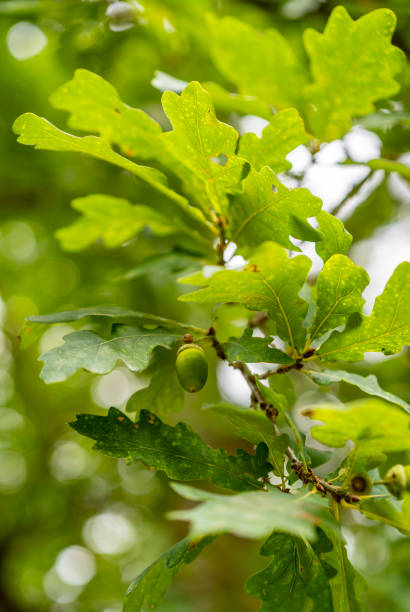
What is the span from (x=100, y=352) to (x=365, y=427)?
1.48 ft

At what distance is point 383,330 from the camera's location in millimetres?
950

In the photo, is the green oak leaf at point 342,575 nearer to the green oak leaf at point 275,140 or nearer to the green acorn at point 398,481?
the green acorn at point 398,481

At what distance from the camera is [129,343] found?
0.97 meters

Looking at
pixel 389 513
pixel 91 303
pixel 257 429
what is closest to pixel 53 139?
pixel 257 429

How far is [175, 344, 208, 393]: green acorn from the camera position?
973mm

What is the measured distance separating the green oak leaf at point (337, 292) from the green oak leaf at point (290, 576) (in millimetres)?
372

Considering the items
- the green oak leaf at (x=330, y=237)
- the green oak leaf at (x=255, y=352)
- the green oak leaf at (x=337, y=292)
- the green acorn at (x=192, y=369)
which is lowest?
the green acorn at (x=192, y=369)

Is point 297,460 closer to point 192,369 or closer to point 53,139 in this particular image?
point 192,369

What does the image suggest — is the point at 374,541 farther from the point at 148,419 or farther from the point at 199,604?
the point at 148,419

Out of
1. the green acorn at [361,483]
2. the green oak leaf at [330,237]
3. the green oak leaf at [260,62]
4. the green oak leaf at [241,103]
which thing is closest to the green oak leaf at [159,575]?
the green acorn at [361,483]

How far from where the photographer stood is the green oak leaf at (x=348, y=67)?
1294mm

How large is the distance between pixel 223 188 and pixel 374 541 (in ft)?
12.4

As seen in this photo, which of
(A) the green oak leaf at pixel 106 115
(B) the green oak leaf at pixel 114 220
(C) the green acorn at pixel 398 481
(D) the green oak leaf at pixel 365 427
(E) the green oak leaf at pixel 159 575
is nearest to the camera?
(D) the green oak leaf at pixel 365 427

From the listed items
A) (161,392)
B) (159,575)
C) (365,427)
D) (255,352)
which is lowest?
(159,575)
